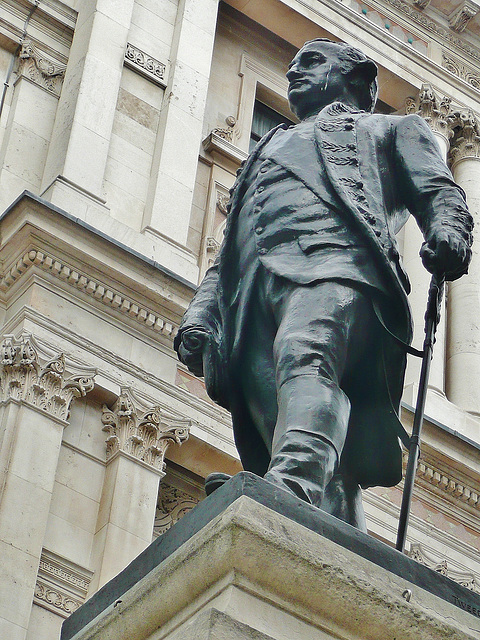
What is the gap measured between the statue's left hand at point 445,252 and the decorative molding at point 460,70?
12981 millimetres

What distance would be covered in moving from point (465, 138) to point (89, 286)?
6.84 meters

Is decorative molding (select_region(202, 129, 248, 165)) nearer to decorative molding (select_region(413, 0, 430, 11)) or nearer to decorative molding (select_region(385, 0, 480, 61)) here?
decorative molding (select_region(385, 0, 480, 61))

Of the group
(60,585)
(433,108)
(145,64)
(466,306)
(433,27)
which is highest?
(433,27)

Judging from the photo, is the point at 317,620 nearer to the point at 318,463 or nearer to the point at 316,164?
the point at 318,463

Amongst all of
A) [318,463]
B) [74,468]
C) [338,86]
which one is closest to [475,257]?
[74,468]

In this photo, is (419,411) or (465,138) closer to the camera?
(419,411)

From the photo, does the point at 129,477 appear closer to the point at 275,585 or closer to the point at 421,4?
the point at 275,585

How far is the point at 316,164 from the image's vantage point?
5.42 metres

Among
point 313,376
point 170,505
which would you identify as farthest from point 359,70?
point 170,505

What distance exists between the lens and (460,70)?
17.8m

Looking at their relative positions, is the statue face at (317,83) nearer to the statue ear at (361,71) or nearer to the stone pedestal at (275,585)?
the statue ear at (361,71)

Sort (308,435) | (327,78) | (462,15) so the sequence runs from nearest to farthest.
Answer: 1. (308,435)
2. (327,78)
3. (462,15)

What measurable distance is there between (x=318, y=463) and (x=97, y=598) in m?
0.82

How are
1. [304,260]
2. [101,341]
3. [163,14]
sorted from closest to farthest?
[304,260], [101,341], [163,14]
